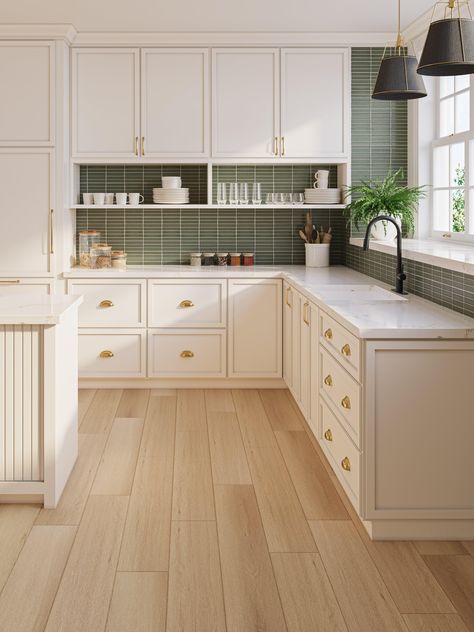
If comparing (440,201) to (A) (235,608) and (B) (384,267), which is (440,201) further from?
(A) (235,608)

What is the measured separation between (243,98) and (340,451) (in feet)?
10.1

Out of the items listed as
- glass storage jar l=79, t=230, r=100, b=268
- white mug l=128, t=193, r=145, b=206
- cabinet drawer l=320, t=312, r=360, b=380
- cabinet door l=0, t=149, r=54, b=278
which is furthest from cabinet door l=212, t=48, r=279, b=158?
A: cabinet drawer l=320, t=312, r=360, b=380

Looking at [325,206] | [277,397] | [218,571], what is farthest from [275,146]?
[218,571]

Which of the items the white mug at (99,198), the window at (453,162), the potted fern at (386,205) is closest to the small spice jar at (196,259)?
the white mug at (99,198)

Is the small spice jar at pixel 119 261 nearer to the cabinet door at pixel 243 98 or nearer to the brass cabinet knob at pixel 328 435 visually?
the cabinet door at pixel 243 98

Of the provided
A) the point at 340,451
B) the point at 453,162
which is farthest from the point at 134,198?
the point at 340,451

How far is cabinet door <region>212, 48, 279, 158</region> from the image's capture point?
5.43 metres

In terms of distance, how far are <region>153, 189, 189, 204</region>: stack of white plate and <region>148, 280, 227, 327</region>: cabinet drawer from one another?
0.67 m

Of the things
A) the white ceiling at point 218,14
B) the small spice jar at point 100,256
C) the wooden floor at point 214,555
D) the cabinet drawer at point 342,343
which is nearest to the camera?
the wooden floor at point 214,555

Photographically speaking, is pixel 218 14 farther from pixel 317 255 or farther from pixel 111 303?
pixel 111 303

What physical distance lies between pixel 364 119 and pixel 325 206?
67cm

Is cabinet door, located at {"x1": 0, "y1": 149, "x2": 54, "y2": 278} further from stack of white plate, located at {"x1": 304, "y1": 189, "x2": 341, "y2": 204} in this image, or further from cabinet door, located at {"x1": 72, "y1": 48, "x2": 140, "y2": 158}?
stack of white plate, located at {"x1": 304, "y1": 189, "x2": 341, "y2": 204}

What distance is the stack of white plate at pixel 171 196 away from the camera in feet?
18.5

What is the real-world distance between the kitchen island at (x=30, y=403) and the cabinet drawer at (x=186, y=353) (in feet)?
7.16
